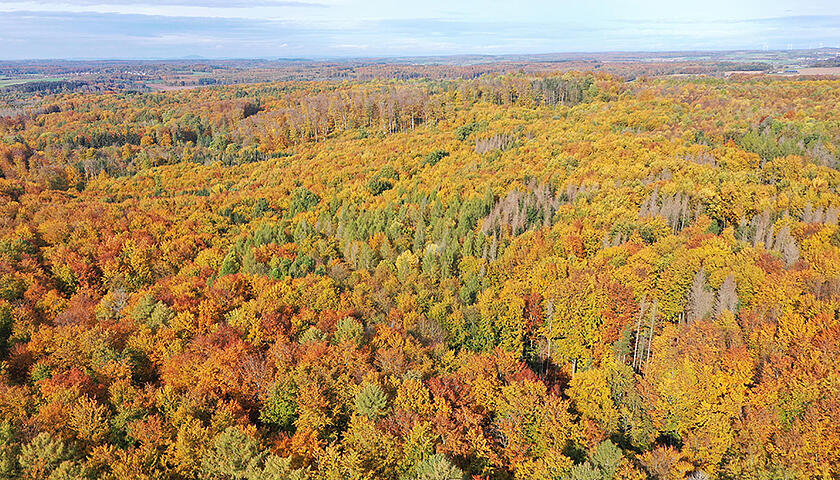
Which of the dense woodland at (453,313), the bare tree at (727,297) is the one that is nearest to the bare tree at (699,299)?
the dense woodland at (453,313)

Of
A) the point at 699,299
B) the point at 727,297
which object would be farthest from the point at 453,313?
the point at 727,297

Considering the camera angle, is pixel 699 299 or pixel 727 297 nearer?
pixel 727 297

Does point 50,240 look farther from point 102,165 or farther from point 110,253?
point 102,165

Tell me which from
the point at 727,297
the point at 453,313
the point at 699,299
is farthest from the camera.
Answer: the point at 453,313

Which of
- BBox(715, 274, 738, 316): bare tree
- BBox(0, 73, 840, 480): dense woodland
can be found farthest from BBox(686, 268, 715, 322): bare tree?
BBox(715, 274, 738, 316): bare tree

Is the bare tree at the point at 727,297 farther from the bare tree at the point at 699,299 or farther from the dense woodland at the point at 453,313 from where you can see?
the dense woodland at the point at 453,313

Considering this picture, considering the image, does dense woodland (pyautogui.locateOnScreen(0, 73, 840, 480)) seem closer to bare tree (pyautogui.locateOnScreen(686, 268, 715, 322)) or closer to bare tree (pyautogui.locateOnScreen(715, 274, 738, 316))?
bare tree (pyautogui.locateOnScreen(686, 268, 715, 322))

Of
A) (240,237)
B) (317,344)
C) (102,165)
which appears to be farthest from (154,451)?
(102,165)

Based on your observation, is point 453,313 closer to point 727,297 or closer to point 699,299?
point 699,299
